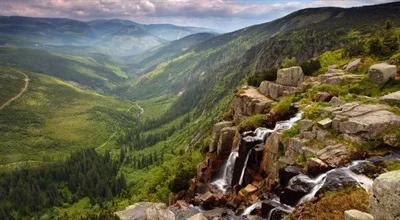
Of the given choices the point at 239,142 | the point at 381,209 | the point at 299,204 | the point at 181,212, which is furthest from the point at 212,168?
the point at 381,209

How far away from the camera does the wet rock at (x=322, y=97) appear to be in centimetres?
6500

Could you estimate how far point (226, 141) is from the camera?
7356 centimetres

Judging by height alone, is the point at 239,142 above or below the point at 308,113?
below

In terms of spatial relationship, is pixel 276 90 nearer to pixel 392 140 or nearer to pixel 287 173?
pixel 287 173

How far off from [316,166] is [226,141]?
28.7m

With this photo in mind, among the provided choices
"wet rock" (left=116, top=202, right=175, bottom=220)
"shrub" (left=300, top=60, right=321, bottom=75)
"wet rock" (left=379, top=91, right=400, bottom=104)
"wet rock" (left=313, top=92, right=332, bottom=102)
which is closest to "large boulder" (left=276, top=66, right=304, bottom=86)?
"shrub" (left=300, top=60, right=321, bottom=75)

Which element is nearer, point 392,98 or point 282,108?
point 392,98

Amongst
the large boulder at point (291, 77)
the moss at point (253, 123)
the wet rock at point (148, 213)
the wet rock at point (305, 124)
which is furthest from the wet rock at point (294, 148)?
the large boulder at point (291, 77)

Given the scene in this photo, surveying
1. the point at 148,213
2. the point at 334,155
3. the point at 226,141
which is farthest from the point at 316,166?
the point at 226,141

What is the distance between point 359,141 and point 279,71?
Answer: 40688mm

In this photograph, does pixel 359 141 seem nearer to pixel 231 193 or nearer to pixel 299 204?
pixel 299 204

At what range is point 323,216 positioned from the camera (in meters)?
33.2

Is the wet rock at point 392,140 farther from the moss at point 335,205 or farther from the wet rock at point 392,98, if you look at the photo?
the moss at point 335,205

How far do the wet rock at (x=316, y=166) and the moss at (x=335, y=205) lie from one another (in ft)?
21.1
